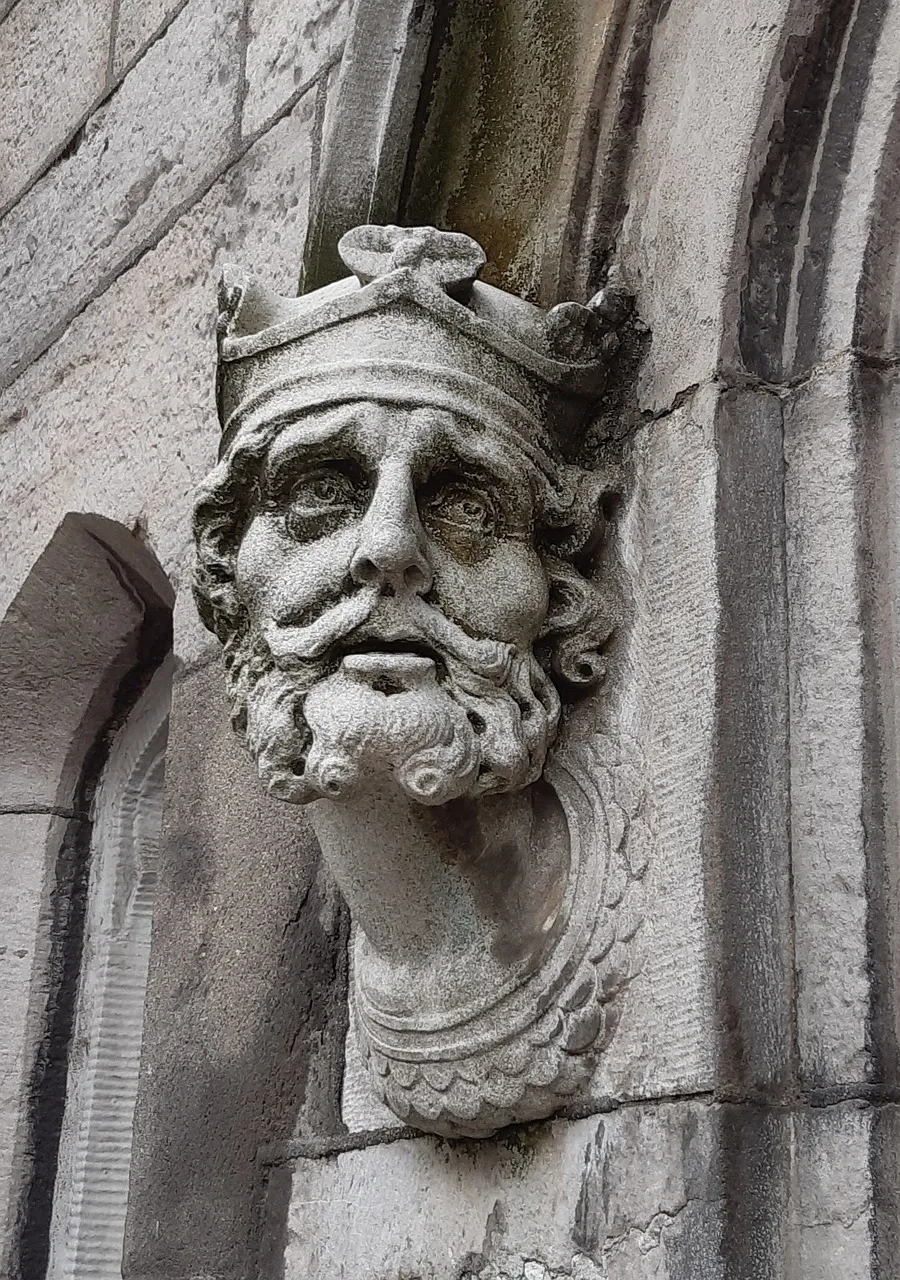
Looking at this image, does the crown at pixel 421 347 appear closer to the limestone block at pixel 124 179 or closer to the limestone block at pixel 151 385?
the limestone block at pixel 151 385

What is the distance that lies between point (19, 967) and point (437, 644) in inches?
62.3

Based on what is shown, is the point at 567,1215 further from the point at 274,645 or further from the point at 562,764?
the point at 274,645

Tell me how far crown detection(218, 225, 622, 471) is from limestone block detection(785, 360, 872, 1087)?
247 mm

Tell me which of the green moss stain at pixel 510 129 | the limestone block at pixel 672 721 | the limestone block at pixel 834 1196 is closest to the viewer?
the limestone block at pixel 834 1196

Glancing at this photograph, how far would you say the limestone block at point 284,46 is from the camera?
8.83 ft

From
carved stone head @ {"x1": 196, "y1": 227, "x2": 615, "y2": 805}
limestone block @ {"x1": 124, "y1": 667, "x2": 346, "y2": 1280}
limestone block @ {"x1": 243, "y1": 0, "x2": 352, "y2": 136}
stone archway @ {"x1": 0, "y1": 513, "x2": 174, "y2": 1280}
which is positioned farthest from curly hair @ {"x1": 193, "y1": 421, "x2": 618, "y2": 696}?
limestone block @ {"x1": 243, "y1": 0, "x2": 352, "y2": 136}

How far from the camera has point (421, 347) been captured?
182 centimetres

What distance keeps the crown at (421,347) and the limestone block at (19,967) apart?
4.43 ft

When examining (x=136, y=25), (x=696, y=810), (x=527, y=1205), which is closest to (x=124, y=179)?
(x=136, y=25)

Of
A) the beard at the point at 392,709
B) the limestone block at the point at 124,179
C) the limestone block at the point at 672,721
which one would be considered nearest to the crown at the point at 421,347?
the limestone block at the point at 672,721

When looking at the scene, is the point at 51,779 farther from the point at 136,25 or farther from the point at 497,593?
the point at 497,593

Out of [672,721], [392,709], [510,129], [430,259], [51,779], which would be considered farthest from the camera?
[51,779]

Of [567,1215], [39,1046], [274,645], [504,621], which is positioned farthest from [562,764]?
[39,1046]

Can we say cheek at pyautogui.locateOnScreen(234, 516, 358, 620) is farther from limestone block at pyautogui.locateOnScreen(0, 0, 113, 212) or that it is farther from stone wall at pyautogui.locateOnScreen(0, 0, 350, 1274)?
limestone block at pyautogui.locateOnScreen(0, 0, 113, 212)
